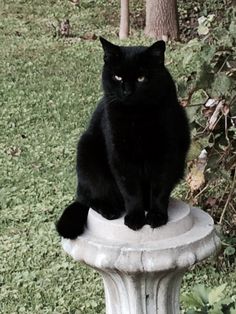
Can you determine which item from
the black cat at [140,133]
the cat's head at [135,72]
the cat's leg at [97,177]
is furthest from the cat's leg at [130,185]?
the cat's head at [135,72]

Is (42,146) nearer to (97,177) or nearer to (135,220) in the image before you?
(97,177)

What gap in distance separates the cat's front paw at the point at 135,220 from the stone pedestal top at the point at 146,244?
0.05ft

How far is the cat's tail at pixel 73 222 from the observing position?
8.09 feet

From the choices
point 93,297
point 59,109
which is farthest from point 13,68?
point 93,297

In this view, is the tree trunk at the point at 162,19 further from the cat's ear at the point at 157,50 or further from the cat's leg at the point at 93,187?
the cat's ear at the point at 157,50

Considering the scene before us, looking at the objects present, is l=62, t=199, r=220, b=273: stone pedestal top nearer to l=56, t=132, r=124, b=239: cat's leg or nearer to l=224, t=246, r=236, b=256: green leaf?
l=56, t=132, r=124, b=239: cat's leg

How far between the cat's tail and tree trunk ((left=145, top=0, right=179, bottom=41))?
7.65 metres

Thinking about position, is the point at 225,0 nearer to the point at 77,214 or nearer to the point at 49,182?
the point at 49,182

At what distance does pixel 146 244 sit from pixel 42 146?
3933 mm

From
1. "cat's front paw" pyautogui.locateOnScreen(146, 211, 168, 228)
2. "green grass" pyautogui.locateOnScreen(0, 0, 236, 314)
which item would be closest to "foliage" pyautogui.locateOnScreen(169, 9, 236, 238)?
"green grass" pyautogui.locateOnScreen(0, 0, 236, 314)

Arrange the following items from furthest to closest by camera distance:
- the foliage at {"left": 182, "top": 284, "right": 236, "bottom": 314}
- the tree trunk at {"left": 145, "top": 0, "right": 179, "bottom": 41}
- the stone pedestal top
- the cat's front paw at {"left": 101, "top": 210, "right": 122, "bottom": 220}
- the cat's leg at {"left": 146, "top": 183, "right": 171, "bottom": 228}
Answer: the tree trunk at {"left": 145, "top": 0, "right": 179, "bottom": 41} < the foliage at {"left": 182, "top": 284, "right": 236, "bottom": 314} < the cat's front paw at {"left": 101, "top": 210, "right": 122, "bottom": 220} < the cat's leg at {"left": 146, "top": 183, "right": 171, "bottom": 228} < the stone pedestal top

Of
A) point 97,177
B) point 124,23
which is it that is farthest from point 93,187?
point 124,23

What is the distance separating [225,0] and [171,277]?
9727 mm

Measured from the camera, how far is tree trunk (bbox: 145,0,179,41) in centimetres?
1012
